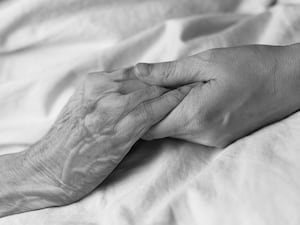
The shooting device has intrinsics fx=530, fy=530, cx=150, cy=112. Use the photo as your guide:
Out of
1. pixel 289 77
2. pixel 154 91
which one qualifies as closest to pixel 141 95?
pixel 154 91

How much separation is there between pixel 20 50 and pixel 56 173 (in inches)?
11.7

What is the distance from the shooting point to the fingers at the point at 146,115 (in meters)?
0.90

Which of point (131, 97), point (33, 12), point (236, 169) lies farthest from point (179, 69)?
point (33, 12)

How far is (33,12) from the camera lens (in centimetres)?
108

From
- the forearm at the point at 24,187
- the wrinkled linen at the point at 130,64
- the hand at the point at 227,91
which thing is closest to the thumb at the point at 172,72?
the hand at the point at 227,91

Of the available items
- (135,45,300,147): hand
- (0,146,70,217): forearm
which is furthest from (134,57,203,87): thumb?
(0,146,70,217): forearm

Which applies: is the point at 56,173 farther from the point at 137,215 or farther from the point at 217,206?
the point at 217,206

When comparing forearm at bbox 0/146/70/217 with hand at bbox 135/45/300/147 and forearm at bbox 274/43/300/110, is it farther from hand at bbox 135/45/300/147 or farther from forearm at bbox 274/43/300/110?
forearm at bbox 274/43/300/110

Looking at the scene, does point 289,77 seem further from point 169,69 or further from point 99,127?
point 99,127

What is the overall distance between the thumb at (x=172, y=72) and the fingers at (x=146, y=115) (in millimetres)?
37

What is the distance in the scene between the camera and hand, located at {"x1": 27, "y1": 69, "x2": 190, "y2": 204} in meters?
0.91

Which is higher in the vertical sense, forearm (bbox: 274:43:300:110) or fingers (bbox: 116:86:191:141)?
fingers (bbox: 116:86:191:141)

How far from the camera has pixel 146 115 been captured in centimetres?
90

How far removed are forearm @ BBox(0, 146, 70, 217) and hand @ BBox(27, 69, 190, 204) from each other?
0.05 ft
